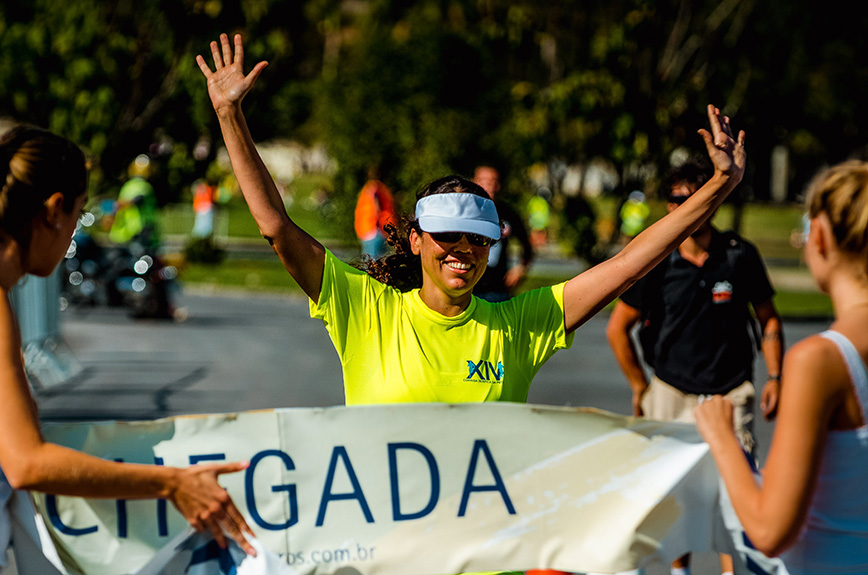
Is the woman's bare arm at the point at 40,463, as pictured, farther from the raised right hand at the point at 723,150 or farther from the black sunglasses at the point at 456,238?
the raised right hand at the point at 723,150

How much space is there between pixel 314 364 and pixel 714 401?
10.0 metres

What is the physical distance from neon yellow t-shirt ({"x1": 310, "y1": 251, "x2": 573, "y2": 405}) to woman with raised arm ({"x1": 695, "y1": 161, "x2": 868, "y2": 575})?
0.93 metres

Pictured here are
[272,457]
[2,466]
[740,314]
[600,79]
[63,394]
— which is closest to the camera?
[2,466]

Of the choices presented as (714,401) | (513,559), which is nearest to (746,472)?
(714,401)

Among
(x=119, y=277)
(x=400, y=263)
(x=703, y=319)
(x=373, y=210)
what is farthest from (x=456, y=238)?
(x=119, y=277)

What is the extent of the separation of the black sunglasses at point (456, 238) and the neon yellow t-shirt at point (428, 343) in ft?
0.66

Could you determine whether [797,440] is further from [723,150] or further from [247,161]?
[247,161]

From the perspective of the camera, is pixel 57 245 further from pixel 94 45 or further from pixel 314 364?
pixel 94 45

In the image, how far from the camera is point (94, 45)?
20.2m

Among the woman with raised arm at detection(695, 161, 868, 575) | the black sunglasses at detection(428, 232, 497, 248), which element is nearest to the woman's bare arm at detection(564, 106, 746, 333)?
the black sunglasses at detection(428, 232, 497, 248)

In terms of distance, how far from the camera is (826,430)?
7.29 ft

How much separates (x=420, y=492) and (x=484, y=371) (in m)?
0.43

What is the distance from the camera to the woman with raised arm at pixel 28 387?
226 cm

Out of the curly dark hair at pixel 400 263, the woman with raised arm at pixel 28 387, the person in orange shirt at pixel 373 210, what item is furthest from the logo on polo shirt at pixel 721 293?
the person in orange shirt at pixel 373 210
